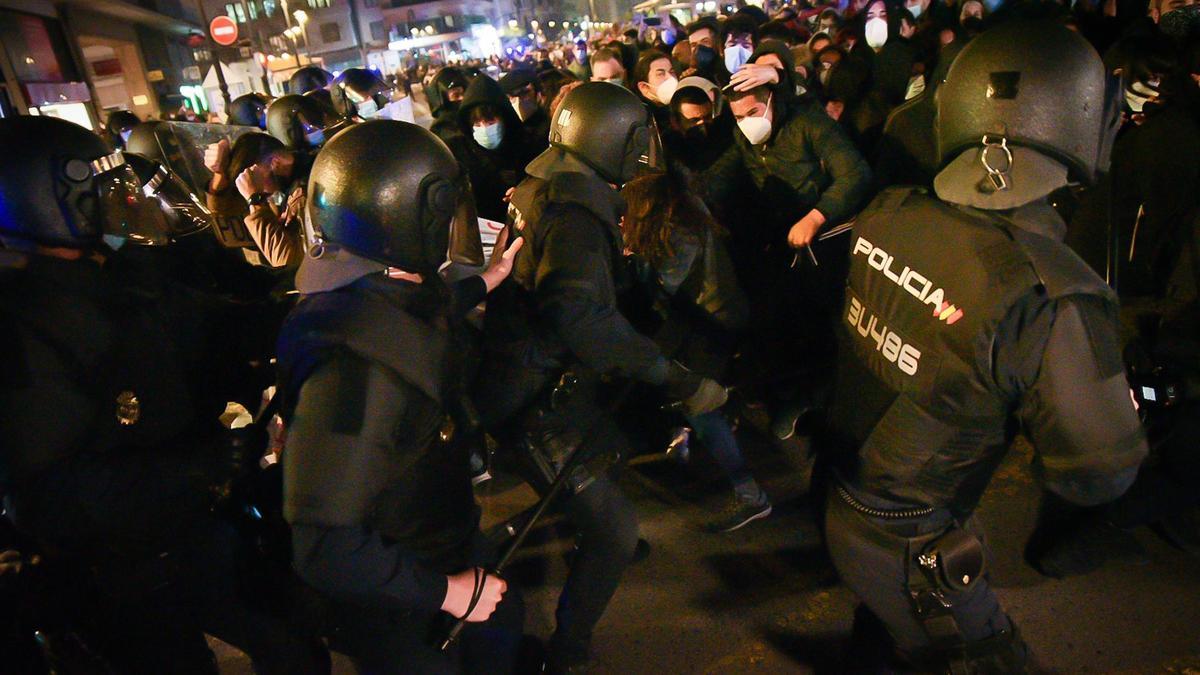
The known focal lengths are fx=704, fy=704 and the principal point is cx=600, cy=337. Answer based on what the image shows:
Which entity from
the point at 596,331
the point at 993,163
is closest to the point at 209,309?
the point at 596,331

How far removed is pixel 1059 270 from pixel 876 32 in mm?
7494

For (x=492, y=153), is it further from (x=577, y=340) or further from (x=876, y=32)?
(x=876, y=32)

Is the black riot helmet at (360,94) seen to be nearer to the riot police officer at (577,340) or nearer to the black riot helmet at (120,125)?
the black riot helmet at (120,125)

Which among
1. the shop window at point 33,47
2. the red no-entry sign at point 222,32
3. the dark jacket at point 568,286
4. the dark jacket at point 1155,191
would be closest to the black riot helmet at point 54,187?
the dark jacket at point 568,286

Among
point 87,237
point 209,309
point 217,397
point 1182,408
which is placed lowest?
point 1182,408

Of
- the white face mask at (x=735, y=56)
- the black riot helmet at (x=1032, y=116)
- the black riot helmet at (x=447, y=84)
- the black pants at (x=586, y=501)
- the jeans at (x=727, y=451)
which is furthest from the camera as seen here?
the black riot helmet at (x=447, y=84)

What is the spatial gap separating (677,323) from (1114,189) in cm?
209

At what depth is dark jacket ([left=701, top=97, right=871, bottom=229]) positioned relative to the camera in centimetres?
393

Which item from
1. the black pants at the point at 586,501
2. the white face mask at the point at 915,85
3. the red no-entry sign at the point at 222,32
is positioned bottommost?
the black pants at the point at 586,501

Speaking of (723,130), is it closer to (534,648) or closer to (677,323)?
(677,323)

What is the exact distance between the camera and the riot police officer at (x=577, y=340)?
2406 mm

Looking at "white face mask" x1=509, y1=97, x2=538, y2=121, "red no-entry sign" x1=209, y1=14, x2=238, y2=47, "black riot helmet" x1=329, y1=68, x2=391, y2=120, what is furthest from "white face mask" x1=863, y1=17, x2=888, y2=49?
"red no-entry sign" x1=209, y1=14, x2=238, y2=47

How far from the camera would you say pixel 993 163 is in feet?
5.05

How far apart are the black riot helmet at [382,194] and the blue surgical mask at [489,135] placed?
14.1 ft
